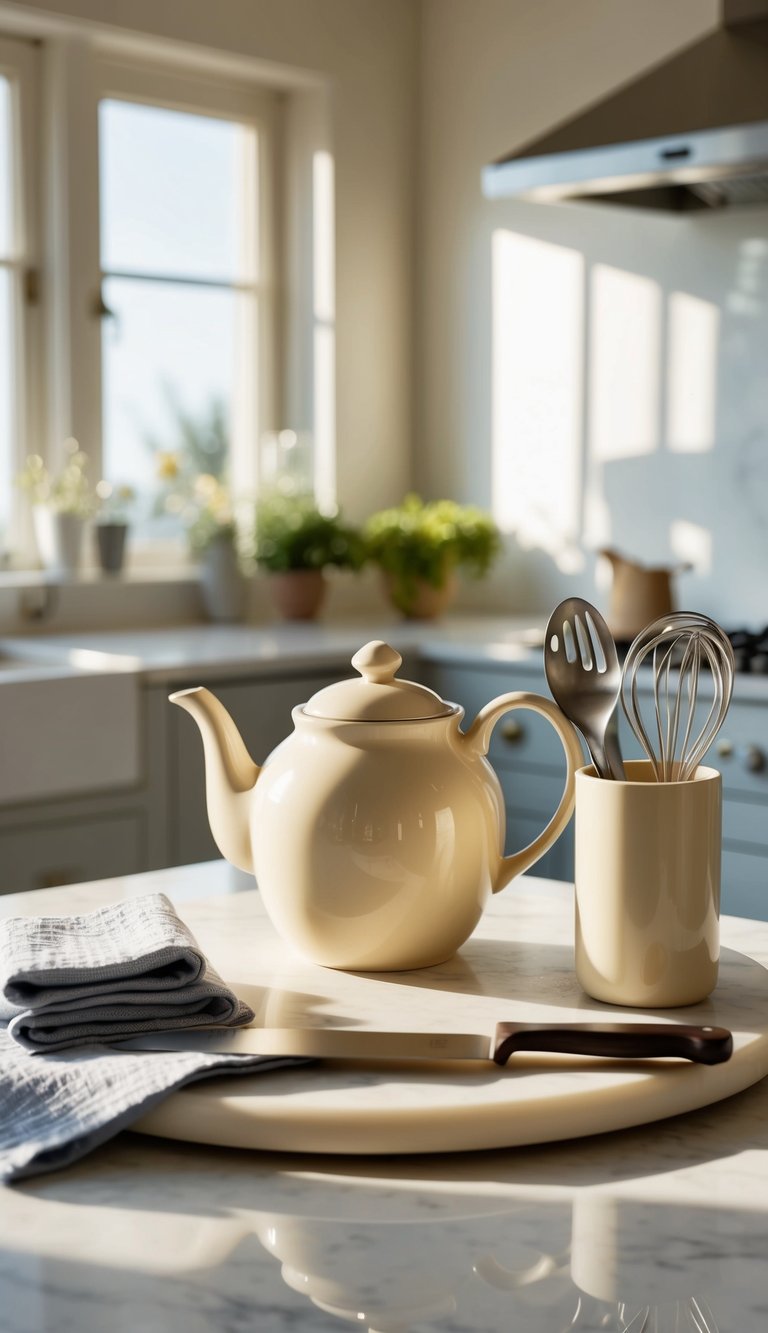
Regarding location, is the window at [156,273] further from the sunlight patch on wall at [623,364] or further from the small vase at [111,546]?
the sunlight patch on wall at [623,364]

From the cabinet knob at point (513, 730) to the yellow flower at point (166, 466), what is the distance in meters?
1.09

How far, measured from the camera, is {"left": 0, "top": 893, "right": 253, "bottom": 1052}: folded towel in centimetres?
78

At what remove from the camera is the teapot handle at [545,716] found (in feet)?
3.00

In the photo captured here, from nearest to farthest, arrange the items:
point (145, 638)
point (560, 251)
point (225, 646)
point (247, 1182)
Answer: point (247, 1182) → point (225, 646) → point (145, 638) → point (560, 251)

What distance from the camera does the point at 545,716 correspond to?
0.92 m

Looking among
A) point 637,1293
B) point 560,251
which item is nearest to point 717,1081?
point 637,1293

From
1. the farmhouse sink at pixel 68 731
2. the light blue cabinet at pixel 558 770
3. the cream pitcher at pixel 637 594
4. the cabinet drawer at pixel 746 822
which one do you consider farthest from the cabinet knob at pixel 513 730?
the farmhouse sink at pixel 68 731

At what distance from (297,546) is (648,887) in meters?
2.61

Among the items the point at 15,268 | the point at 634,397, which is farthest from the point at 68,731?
the point at 634,397

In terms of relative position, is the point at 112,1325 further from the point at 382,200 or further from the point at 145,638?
the point at 382,200

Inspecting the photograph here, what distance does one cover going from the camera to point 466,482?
12.1 ft

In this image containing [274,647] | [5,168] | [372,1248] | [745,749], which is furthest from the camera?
[5,168]

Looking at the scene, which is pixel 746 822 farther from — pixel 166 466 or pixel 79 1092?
pixel 79 1092

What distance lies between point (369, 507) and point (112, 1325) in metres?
3.25
